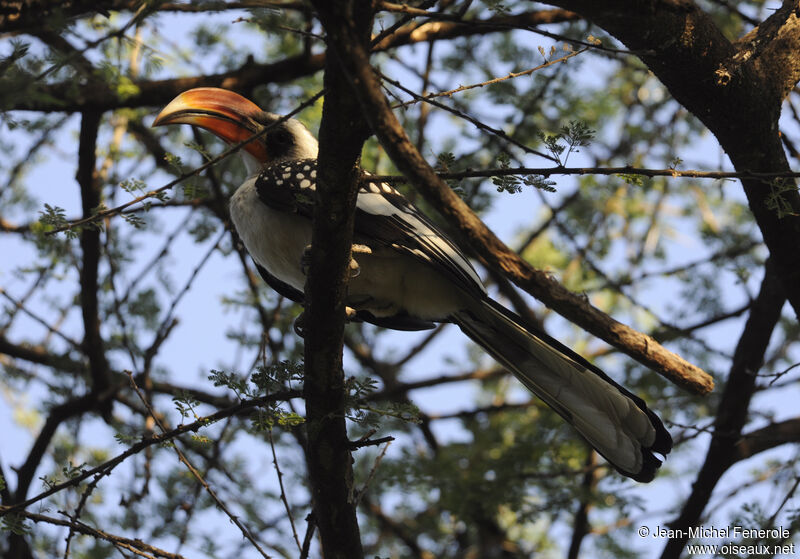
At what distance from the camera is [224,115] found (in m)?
4.07

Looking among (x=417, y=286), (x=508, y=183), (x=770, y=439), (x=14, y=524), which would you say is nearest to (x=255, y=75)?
(x=417, y=286)

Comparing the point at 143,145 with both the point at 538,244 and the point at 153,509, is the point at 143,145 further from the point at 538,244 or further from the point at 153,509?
the point at 538,244

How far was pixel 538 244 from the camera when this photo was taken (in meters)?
7.48

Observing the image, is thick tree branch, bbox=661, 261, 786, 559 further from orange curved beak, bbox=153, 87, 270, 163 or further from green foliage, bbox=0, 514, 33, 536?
green foliage, bbox=0, 514, 33, 536

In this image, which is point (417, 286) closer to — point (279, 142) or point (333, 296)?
point (333, 296)

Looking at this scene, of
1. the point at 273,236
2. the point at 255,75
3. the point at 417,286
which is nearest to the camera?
the point at 273,236

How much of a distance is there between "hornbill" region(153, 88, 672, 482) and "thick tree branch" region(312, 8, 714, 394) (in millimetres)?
1044

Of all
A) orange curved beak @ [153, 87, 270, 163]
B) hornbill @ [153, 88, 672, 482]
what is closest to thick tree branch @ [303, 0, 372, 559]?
hornbill @ [153, 88, 672, 482]

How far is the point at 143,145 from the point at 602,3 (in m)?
4.00

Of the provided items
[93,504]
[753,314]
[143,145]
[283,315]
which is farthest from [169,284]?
[753,314]

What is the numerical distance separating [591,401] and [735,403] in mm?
1426

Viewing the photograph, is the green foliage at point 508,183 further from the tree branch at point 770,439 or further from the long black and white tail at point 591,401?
the tree branch at point 770,439

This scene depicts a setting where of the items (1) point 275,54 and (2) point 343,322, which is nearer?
(2) point 343,322

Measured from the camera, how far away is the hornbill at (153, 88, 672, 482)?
3.01 metres
